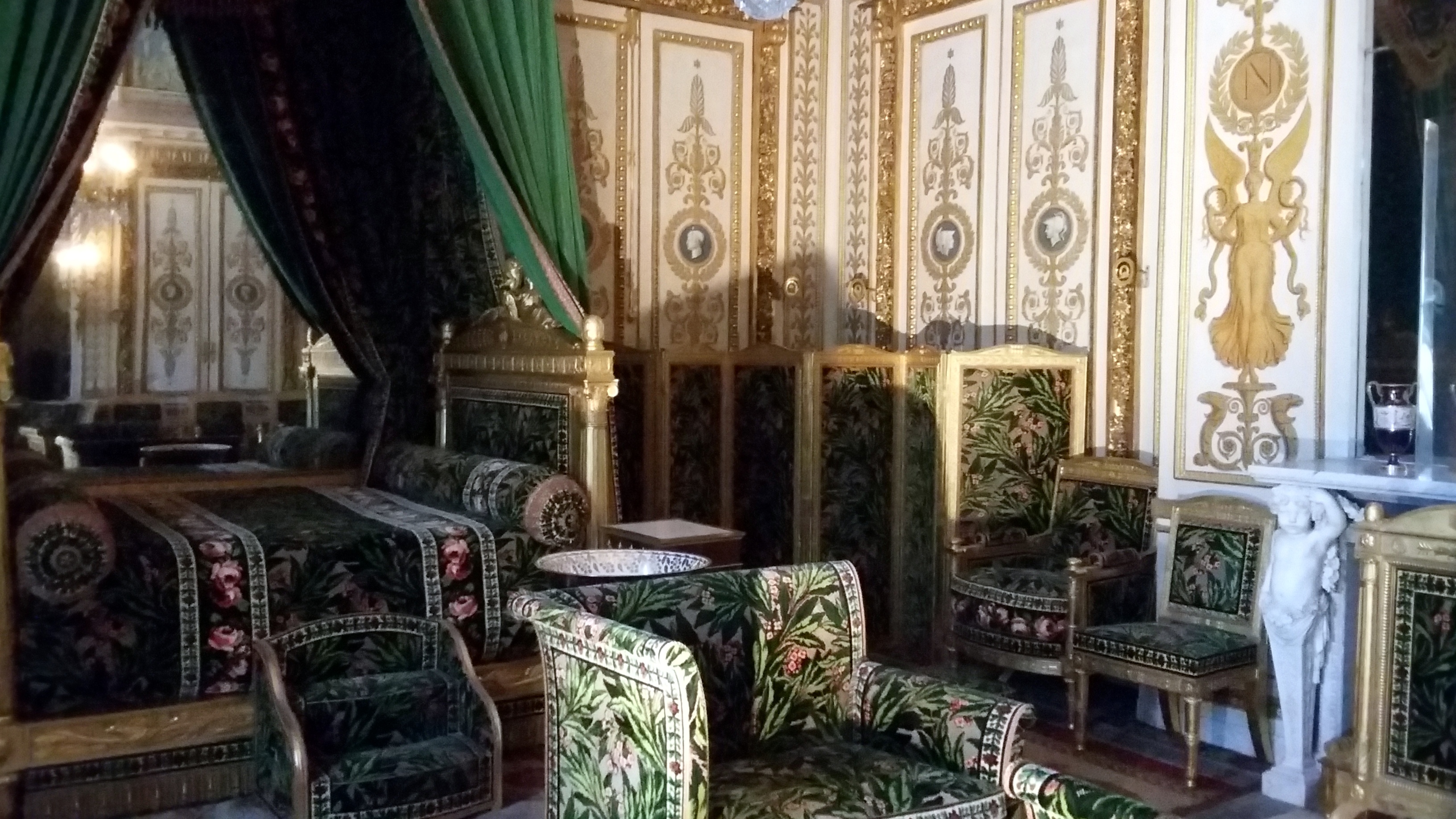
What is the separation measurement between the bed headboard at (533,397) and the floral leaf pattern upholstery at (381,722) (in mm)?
756

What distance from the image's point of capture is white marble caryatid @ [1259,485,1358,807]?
141 inches

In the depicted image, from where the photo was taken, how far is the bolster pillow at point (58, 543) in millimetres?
3150

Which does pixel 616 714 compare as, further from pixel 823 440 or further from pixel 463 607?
pixel 823 440

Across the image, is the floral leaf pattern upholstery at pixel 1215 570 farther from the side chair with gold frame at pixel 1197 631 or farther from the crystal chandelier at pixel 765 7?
the crystal chandelier at pixel 765 7

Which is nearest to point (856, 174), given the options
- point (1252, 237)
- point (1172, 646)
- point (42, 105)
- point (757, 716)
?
point (1252, 237)

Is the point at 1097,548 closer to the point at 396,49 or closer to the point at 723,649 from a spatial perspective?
the point at 723,649

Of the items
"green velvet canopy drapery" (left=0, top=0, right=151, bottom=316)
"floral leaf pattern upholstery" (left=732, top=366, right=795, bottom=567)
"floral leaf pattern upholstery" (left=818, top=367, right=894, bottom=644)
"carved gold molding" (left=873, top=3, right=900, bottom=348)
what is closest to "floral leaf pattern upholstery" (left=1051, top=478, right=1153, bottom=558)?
"floral leaf pattern upholstery" (left=818, top=367, right=894, bottom=644)

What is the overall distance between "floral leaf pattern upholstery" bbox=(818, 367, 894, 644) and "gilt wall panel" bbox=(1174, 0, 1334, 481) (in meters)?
1.24

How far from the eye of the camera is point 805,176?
19.7 ft

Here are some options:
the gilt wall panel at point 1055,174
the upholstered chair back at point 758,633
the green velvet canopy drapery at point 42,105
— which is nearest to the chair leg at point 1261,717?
the gilt wall panel at point 1055,174

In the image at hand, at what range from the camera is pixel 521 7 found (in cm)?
429


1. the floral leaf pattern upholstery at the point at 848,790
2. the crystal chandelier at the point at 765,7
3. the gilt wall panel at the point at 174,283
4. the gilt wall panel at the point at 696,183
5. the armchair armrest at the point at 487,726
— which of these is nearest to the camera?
the floral leaf pattern upholstery at the point at 848,790

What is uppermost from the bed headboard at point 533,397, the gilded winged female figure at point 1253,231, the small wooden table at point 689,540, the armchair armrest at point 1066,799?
the gilded winged female figure at point 1253,231

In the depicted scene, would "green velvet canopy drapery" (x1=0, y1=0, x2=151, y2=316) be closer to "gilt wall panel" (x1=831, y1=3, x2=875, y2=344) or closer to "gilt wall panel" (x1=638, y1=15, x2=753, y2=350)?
"gilt wall panel" (x1=638, y1=15, x2=753, y2=350)
